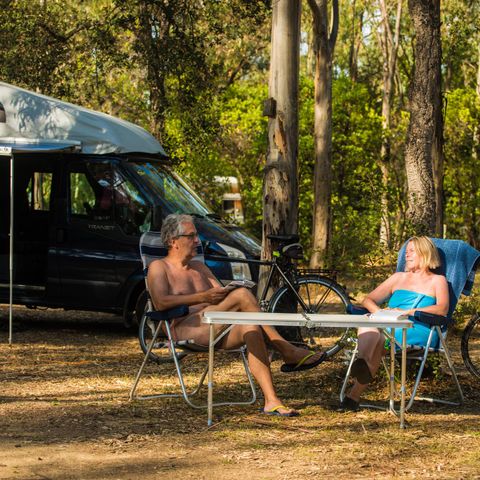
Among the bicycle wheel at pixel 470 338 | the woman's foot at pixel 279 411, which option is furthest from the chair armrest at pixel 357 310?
the bicycle wheel at pixel 470 338

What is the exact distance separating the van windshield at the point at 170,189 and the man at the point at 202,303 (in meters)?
3.67

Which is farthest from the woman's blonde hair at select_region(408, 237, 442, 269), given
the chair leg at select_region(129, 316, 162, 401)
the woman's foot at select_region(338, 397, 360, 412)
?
the chair leg at select_region(129, 316, 162, 401)

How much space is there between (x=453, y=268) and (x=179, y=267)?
6.25ft

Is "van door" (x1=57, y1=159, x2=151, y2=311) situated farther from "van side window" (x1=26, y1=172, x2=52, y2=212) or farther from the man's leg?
the man's leg

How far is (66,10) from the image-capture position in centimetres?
2233

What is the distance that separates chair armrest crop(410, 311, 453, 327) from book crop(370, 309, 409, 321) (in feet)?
0.23

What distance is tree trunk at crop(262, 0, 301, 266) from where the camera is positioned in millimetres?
9930

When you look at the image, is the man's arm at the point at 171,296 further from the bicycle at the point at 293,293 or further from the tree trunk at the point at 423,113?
the tree trunk at the point at 423,113

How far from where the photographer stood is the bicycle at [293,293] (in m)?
9.91

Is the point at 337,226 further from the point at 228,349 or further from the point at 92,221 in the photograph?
the point at 228,349

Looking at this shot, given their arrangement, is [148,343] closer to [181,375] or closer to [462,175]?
[181,375]

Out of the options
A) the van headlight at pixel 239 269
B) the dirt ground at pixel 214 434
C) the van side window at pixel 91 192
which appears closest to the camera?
the dirt ground at pixel 214 434

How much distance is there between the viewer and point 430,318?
7059 millimetres

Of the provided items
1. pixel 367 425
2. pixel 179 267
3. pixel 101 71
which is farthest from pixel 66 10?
pixel 367 425
